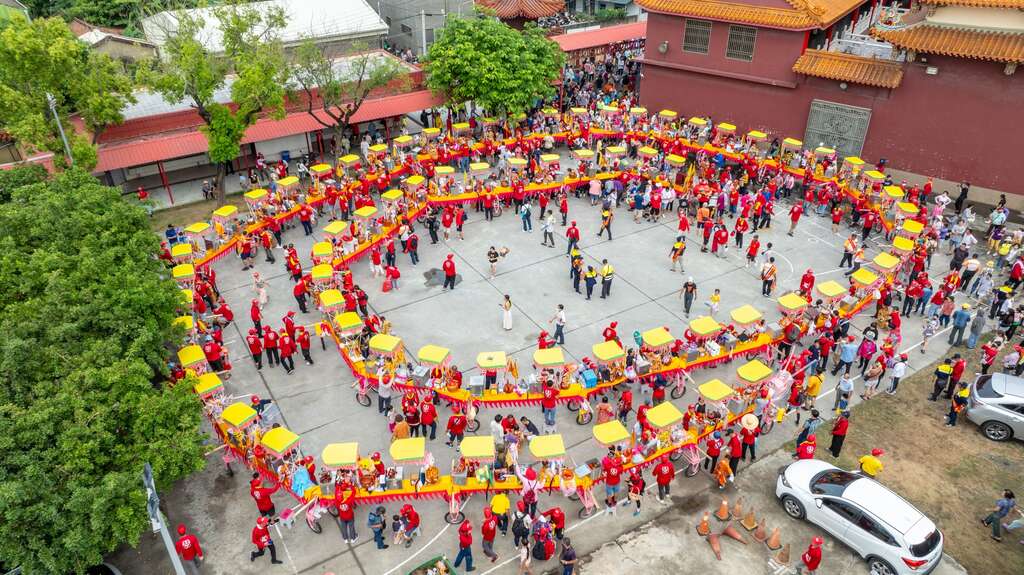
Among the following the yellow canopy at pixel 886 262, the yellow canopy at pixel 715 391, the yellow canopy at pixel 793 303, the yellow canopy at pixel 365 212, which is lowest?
the yellow canopy at pixel 715 391

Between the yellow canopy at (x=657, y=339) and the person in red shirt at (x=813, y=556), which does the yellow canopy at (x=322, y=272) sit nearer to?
the yellow canopy at (x=657, y=339)

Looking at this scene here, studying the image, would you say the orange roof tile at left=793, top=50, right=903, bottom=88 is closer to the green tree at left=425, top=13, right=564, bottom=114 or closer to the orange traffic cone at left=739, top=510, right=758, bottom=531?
the green tree at left=425, top=13, right=564, bottom=114

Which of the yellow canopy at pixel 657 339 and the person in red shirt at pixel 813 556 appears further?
the yellow canopy at pixel 657 339

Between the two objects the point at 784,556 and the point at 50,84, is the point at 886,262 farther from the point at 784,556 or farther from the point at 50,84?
the point at 50,84

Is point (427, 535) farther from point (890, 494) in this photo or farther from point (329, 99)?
point (329, 99)

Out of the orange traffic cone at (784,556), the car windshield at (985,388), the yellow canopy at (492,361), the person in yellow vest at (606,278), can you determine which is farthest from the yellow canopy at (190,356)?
the car windshield at (985,388)

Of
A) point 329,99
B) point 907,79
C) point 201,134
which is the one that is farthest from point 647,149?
point 201,134
